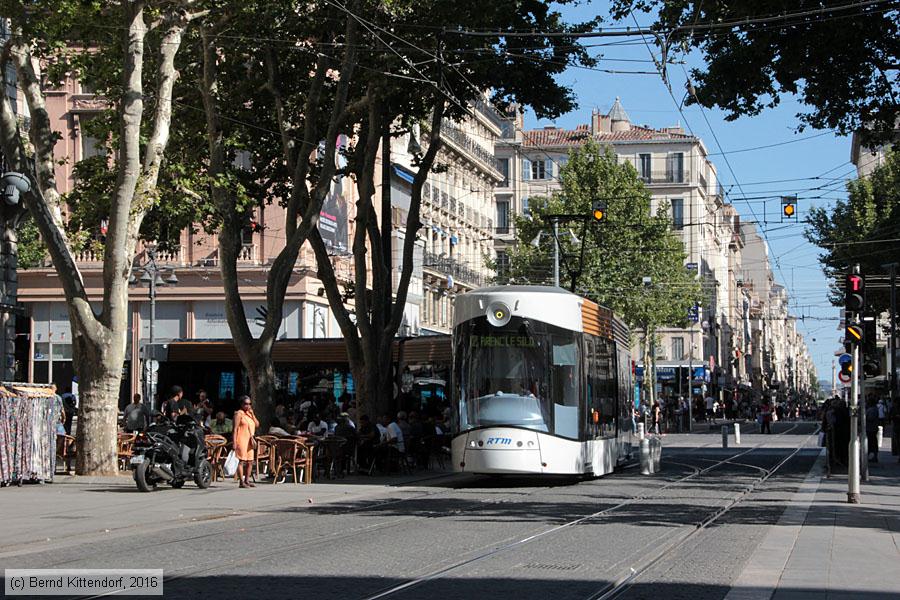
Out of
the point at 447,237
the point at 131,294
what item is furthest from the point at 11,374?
the point at 447,237

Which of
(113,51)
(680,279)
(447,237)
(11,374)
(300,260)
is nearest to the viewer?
(113,51)

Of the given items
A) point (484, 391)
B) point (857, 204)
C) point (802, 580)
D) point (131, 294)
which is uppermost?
point (857, 204)

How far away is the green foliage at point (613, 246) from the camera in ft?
254

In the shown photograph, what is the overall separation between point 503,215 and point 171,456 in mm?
80768

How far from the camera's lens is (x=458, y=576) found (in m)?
11.8

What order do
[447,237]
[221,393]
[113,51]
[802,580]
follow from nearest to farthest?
[802,580] < [113,51] < [221,393] < [447,237]

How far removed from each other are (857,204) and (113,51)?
45.9 metres

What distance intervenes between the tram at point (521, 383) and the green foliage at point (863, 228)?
36173 millimetres

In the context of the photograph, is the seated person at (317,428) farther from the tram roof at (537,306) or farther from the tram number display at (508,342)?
the tram number display at (508,342)

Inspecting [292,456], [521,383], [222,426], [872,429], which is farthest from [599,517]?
[872,429]

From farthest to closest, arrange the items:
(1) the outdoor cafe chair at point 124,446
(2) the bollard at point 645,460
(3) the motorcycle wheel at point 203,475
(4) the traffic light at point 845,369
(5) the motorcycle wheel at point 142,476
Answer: (2) the bollard at point 645,460 < (1) the outdoor cafe chair at point 124,446 < (4) the traffic light at point 845,369 < (3) the motorcycle wheel at point 203,475 < (5) the motorcycle wheel at point 142,476

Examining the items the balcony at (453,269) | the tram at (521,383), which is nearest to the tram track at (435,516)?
the tram at (521,383)

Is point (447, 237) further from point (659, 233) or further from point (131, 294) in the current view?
point (131, 294)

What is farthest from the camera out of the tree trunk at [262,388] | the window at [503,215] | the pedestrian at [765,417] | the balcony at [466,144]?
the window at [503,215]
